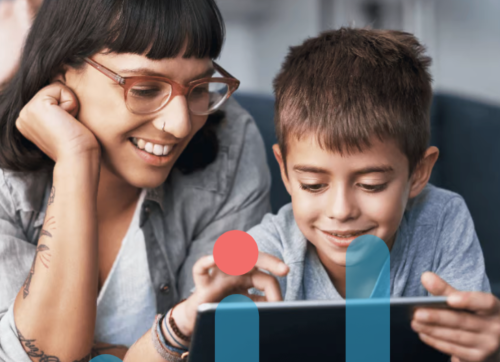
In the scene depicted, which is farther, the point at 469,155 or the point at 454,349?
the point at 469,155

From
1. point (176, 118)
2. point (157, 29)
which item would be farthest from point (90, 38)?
point (176, 118)

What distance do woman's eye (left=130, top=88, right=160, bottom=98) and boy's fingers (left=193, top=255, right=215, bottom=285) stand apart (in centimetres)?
44

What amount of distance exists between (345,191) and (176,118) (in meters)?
0.39


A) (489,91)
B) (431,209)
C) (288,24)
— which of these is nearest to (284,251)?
(431,209)

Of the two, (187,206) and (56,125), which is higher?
(56,125)

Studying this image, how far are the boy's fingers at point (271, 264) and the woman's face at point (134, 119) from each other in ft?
1.28

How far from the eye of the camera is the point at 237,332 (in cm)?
69

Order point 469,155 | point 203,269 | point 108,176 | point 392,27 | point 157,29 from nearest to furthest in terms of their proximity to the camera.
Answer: point 203,269, point 157,29, point 108,176, point 469,155, point 392,27

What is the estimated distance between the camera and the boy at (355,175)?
1045 mm

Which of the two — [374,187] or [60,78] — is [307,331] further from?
[60,78]

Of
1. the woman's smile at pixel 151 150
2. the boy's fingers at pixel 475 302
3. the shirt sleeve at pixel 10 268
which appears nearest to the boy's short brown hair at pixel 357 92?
the woman's smile at pixel 151 150

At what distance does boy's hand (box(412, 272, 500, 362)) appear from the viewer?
0.71 meters

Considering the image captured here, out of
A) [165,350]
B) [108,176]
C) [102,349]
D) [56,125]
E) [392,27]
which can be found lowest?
[102,349]

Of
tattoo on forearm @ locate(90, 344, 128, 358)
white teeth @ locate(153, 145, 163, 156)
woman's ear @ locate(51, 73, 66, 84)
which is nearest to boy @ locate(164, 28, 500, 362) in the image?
white teeth @ locate(153, 145, 163, 156)
